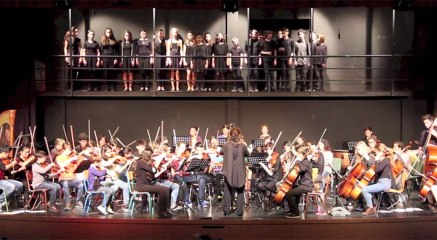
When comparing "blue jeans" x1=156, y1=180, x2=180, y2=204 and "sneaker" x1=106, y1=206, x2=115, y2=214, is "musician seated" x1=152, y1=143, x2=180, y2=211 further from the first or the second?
"sneaker" x1=106, y1=206, x2=115, y2=214

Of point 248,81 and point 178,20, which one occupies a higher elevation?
point 178,20

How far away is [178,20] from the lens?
19.7 m

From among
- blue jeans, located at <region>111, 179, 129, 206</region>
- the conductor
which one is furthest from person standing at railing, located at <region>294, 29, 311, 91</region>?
blue jeans, located at <region>111, 179, 129, 206</region>

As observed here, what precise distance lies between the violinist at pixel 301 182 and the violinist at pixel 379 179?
42.1 inches

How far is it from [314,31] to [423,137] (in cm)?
581

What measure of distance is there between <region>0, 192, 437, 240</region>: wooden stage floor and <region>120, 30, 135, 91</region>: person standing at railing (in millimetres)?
6164

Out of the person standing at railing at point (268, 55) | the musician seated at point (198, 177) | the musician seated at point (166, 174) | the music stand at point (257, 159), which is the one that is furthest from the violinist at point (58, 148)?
the person standing at railing at point (268, 55)

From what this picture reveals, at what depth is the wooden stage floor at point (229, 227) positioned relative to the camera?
474 inches

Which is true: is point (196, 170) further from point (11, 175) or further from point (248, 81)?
point (248, 81)

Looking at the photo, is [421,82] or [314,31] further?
[314,31]

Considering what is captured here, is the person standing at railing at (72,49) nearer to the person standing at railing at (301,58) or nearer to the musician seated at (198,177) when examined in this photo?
the musician seated at (198,177)

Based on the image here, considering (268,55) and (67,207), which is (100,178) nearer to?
(67,207)

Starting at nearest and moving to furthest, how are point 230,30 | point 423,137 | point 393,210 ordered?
1. point 393,210
2. point 423,137
3. point 230,30

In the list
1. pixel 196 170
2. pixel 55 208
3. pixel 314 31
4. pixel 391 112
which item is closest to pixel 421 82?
pixel 391 112
